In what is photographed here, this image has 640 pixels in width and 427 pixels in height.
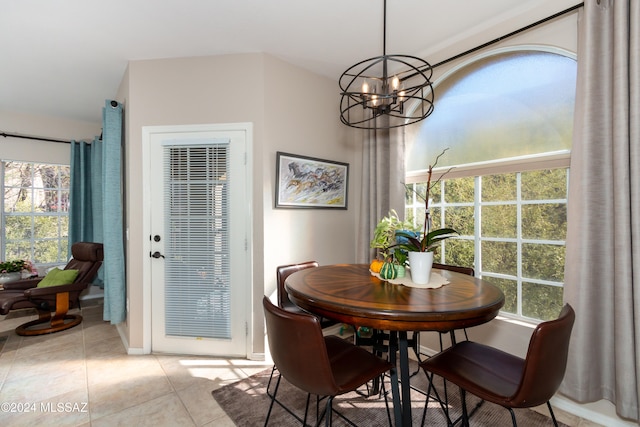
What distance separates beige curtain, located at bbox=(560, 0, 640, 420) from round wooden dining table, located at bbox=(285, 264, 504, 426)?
658 mm

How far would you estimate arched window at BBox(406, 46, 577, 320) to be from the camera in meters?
2.01

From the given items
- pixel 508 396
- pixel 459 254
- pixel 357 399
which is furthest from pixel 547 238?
pixel 357 399

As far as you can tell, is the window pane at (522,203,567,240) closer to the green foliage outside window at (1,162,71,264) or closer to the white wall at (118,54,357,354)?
the white wall at (118,54,357,354)

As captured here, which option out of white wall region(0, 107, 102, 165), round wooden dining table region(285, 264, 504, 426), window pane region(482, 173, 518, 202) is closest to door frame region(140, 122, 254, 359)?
round wooden dining table region(285, 264, 504, 426)

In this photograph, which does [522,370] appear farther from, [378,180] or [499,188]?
[378,180]

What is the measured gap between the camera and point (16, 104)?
12.3ft

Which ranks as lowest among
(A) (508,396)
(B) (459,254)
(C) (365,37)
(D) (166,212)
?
(A) (508,396)

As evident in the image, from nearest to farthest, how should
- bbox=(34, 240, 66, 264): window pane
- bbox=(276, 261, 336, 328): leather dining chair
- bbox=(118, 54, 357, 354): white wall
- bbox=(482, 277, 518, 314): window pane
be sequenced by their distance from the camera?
1. bbox=(482, 277, 518, 314): window pane
2. bbox=(276, 261, 336, 328): leather dining chair
3. bbox=(118, 54, 357, 354): white wall
4. bbox=(34, 240, 66, 264): window pane

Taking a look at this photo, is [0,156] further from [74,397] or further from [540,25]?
[540,25]

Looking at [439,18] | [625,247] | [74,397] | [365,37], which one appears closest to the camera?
[625,247]

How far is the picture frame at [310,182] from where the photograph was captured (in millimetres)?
2717

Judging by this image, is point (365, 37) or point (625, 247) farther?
point (365, 37)

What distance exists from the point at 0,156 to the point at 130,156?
9.01 ft

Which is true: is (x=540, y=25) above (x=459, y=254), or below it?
above
